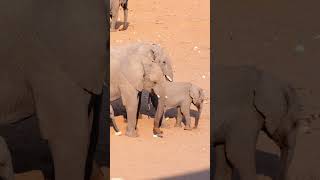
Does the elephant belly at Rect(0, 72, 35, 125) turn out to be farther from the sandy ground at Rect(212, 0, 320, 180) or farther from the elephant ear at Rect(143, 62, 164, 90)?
the elephant ear at Rect(143, 62, 164, 90)

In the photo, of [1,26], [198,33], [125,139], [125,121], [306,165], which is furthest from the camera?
[198,33]

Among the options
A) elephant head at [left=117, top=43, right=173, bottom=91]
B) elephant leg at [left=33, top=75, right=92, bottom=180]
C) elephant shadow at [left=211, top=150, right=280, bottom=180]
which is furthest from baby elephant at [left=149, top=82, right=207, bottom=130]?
elephant leg at [left=33, top=75, right=92, bottom=180]

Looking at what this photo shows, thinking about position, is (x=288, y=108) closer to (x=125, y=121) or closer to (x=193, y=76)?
(x=125, y=121)

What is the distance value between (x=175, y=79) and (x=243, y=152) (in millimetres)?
5333

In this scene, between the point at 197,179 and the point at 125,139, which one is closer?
the point at 197,179

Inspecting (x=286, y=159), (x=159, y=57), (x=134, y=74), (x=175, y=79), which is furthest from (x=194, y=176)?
(x=175, y=79)

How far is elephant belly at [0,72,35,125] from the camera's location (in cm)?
416

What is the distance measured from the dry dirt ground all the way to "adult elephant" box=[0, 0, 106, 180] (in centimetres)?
160

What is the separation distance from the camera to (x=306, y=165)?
214 inches

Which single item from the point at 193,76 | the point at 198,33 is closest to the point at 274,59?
the point at 193,76

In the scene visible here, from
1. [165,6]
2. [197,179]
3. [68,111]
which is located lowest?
[197,179]

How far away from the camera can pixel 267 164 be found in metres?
5.53

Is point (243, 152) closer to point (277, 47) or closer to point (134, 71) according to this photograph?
point (134, 71)

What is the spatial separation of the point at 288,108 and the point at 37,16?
1761 millimetres
